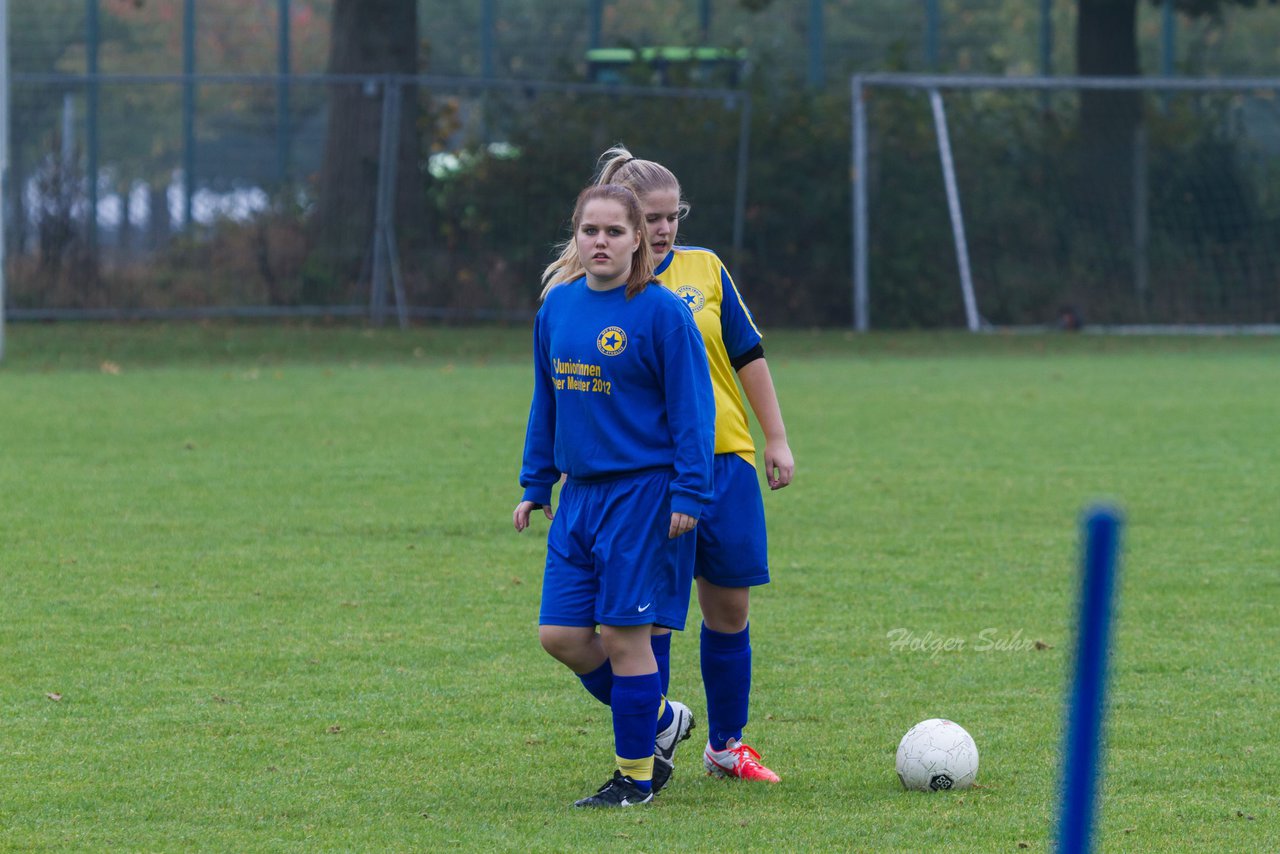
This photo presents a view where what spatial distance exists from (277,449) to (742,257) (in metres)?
11.4

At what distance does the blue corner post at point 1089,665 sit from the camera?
164cm

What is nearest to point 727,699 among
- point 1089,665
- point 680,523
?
point 680,523

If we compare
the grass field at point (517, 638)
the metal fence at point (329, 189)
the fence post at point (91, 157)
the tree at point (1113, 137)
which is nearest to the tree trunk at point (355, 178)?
the metal fence at point (329, 189)

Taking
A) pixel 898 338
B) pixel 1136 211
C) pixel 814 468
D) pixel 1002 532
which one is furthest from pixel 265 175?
pixel 1002 532

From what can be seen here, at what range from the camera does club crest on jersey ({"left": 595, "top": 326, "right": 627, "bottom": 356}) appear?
429 centimetres

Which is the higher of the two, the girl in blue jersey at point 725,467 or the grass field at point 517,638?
the girl in blue jersey at point 725,467

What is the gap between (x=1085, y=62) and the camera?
24.9 metres

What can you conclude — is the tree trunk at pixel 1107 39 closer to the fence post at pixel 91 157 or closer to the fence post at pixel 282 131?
the fence post at pixel 282 131

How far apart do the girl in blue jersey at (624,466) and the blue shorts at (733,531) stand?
0.53 ft

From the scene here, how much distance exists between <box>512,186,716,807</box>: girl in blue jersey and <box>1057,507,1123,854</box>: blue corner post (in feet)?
7.96

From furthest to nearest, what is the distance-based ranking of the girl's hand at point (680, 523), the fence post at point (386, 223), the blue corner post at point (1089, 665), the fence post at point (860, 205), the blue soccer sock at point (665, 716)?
1. the fence post at point (860, 205)
2. the fence post at point (386, 223)
3. the blue soccer sock at point (665, 716)
4. the girl's hand at point (680, 523)
5. the blue corner post at point (1089, 665)

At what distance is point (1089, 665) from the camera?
67.2 inches

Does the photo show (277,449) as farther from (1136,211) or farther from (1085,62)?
(1085,62)

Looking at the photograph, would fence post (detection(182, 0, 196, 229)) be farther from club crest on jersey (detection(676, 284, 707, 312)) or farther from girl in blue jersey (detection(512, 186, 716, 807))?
girl in blue jersey (detection(512, 186, 716, 807))
